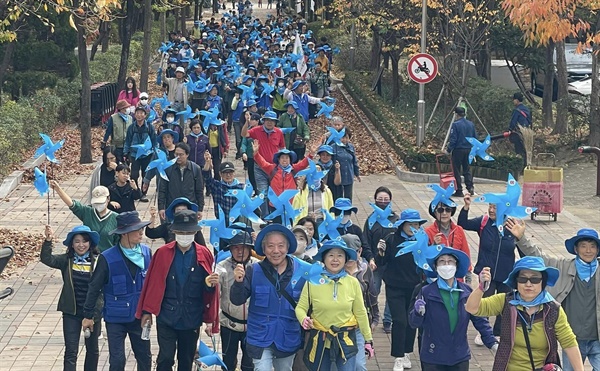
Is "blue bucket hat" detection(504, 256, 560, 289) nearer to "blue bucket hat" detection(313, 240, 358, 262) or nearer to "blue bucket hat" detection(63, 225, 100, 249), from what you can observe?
"blue bucket hat" detection(313, 240, 358, 262)

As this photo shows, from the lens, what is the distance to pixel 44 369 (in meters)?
10.6

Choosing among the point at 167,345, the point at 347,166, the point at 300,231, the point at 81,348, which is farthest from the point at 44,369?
the point at 347,166

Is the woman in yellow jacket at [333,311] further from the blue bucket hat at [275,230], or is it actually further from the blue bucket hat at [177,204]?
the blue bucket hat at [177,204]

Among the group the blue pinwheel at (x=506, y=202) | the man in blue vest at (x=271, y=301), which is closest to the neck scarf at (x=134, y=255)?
the man in blue vest at (x=271, y=301)

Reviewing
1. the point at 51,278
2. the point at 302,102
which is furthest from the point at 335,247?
the point at 302,102

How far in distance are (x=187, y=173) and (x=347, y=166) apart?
2.93 metres

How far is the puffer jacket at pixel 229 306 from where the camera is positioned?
29.9 ft

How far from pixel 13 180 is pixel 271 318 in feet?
39.0

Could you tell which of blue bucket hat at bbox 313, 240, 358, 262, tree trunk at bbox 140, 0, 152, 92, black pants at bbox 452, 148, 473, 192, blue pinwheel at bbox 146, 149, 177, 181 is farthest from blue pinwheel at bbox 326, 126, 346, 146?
tree trunk at bbox 140, 0, 152, 92

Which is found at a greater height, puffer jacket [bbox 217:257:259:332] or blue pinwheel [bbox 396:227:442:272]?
blue pinwheel [bbox 396:227:442:272]

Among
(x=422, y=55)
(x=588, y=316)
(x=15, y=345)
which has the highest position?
(x=422, y=55)

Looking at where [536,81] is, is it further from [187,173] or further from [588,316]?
[588,316]

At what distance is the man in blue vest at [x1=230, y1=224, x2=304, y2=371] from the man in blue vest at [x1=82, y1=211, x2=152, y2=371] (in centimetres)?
93

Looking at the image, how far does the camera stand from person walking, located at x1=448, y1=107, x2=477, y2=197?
1905cm
